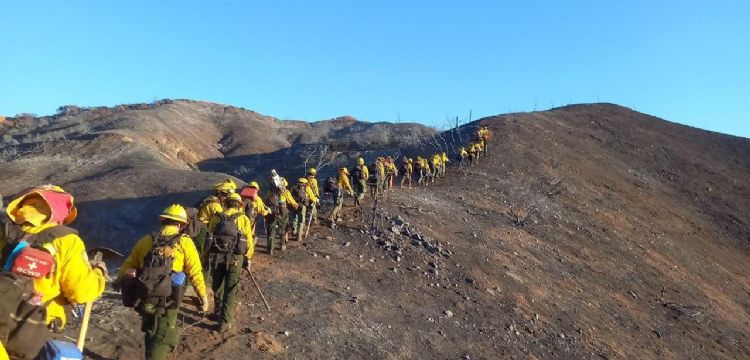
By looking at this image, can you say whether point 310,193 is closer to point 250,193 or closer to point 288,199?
point 288,199

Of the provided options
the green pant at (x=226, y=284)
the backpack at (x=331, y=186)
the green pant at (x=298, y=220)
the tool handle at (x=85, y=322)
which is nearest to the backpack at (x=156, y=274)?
the tool handle at (x=85, y=322)

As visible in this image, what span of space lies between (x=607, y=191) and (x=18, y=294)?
31043 mm

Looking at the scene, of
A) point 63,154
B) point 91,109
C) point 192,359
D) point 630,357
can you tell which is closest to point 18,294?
point 192,359

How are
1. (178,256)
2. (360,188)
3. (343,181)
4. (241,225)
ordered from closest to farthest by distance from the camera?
(178,256)
(241,225)
(343,181)
(360,188)

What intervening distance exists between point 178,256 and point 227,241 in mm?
2033

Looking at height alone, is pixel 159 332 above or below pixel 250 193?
below

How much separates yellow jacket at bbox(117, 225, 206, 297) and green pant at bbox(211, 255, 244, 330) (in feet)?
6.24

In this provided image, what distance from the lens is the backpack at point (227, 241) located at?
25.2 feet

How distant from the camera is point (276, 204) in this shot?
40.9 feet

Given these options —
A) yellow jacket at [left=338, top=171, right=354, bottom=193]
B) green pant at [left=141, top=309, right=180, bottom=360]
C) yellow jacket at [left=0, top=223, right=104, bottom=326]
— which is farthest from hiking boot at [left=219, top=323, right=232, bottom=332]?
yellow jacket at [left=338, top=171, right=354, bottom=193]

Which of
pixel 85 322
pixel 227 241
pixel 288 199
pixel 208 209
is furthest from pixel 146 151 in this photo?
pixel 85 322

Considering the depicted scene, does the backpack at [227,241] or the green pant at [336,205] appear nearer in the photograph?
the backpack at [227,241]

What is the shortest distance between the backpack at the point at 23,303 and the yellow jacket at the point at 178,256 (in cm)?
233

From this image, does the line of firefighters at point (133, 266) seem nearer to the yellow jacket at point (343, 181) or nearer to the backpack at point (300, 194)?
the backpack at point (300, 194)
